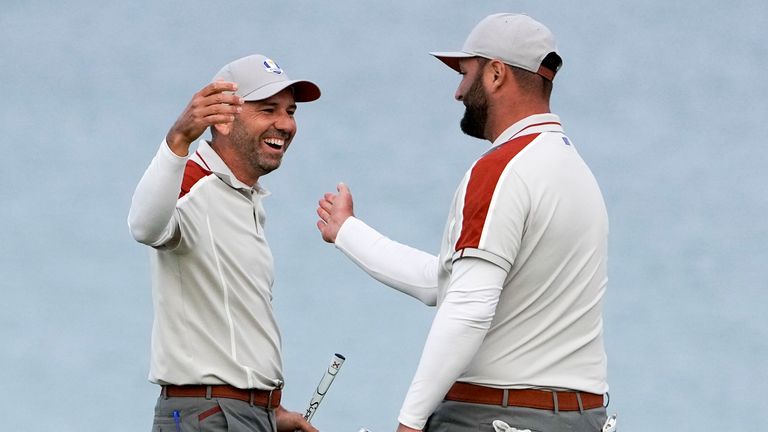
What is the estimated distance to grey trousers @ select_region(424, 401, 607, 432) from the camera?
3705mm

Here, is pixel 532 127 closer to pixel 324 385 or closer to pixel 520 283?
pixel 520 283

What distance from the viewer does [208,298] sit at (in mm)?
4324

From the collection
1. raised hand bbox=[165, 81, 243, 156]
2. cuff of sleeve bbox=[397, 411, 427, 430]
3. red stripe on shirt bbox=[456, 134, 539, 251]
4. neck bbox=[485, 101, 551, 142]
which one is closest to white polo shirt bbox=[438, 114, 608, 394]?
red stripe on shirt bbox=[456, 134, 539, 251]

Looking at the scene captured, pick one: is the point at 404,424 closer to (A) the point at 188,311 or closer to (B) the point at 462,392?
(B) the point at 462,392

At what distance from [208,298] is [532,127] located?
130cm

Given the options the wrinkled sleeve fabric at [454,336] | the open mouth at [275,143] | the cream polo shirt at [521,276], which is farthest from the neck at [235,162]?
the wrinkled sleeve fabric at [454,336]

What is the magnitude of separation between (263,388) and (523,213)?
1261 millimetres

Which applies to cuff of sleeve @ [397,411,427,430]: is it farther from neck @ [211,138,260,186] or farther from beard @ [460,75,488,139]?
neck @ [211,138,260,186]

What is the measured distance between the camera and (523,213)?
12.2ft

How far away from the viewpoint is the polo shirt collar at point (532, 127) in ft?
12.9

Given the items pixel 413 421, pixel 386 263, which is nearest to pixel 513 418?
pixel 413 421

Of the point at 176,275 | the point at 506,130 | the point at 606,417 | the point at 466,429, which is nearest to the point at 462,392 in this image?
the point at 466,429

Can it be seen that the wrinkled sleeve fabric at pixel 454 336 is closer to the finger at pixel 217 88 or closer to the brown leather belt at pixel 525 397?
the brown leather belt at pixel 525 397

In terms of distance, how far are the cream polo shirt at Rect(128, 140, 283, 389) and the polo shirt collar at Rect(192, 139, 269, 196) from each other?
3 centimetres
